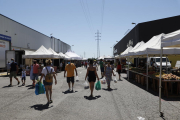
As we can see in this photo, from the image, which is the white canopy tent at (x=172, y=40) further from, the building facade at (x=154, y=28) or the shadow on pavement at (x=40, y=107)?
the building facade at (x=154, y=28)

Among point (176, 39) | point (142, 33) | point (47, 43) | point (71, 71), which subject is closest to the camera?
point (176, 39)

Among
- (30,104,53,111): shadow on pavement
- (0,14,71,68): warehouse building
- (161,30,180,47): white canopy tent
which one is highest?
(0,14,71,68): warehouse building

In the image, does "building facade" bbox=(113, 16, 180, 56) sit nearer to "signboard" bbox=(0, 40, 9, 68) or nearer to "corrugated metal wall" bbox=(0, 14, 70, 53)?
"corrugated metal wall" bbox=(0, 14, 70, 53)

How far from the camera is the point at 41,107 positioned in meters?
6.39

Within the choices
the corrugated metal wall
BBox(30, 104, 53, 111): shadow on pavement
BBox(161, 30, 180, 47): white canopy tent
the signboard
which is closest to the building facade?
the corrugated metal wall

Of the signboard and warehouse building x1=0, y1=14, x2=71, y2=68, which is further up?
warehouse building x1=0, y1=14, x2=71, y2=68

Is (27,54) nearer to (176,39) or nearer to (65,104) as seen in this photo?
(65,104)

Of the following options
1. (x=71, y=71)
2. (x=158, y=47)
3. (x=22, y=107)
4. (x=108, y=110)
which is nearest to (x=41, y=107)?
(x=22, y=107)

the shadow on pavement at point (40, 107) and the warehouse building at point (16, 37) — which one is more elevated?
the warehouse building at point (16, 37)

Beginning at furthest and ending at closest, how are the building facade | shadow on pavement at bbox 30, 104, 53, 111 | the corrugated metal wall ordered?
the building facade → the corrugated metal wall → shadow on pavement at bbox 30, 104, 53, 111

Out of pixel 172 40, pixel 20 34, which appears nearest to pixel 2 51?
pixel 20 34

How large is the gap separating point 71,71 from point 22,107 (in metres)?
3.59

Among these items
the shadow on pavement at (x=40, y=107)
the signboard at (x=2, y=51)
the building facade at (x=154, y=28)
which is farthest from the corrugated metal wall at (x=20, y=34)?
the shadow on pavement at (x=40, y=107)

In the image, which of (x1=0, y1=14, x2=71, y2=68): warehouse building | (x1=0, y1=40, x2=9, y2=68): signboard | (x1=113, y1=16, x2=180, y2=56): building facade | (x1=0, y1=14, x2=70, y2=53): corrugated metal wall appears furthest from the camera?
(x1=113, y1=16, x2=180, y2=56): building facade
